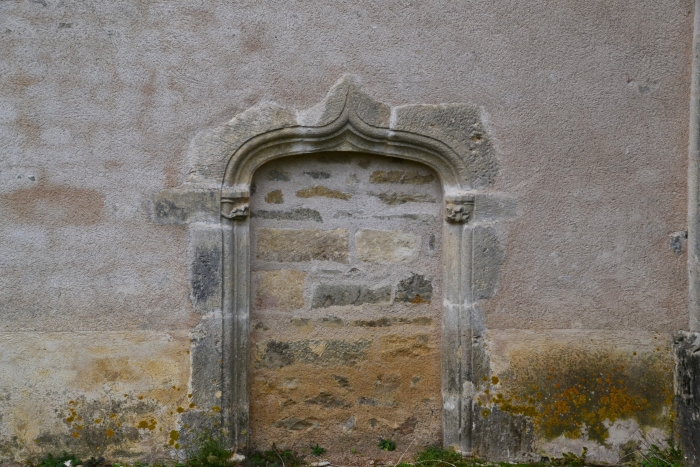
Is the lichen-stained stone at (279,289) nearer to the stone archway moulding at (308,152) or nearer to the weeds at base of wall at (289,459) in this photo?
the stone archway moulding at (308,152)

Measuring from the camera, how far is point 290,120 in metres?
3.41

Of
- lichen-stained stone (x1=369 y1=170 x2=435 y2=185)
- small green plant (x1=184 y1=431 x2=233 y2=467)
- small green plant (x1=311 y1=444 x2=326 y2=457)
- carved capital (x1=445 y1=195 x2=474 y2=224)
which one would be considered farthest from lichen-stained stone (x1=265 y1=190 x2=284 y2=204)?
small green plant (x1=311 y1=444 x2=326 y2=457)

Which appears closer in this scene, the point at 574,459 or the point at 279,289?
the point at 574,459

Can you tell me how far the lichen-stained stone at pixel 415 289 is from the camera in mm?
3740

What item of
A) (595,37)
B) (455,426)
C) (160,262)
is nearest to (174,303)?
(160,262)

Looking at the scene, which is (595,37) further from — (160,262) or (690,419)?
(160,262)

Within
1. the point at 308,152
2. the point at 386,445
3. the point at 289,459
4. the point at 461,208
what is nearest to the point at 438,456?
the point at 386,445

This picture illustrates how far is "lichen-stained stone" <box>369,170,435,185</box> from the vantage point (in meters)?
3.71

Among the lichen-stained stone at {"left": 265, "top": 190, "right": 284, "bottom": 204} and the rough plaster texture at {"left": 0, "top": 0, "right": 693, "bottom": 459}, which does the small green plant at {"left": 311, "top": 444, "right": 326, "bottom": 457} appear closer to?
the rough plaster texture at {"left": 0, "top": 0, "right": 693, "bottom": 459}

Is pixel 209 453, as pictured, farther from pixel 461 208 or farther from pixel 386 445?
pixel 461 208

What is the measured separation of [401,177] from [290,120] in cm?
76

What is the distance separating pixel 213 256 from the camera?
3.42 meters


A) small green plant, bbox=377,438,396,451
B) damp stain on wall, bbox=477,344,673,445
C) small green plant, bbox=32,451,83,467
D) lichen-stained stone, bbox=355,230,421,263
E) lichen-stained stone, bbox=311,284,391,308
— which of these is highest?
lichen-stained stone, bbox=355,230,421,263

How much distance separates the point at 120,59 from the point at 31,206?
927 mm
